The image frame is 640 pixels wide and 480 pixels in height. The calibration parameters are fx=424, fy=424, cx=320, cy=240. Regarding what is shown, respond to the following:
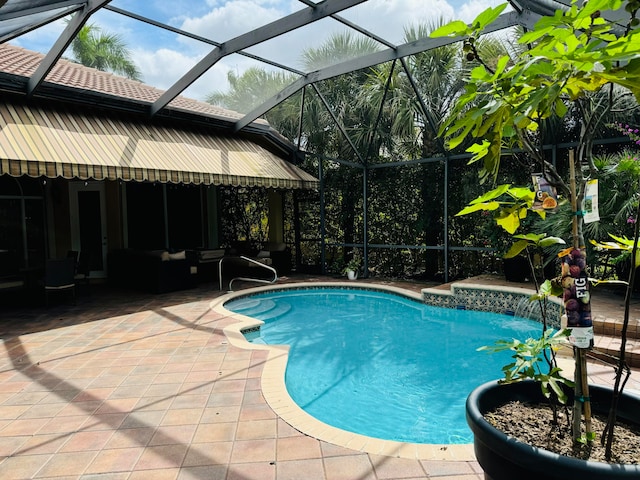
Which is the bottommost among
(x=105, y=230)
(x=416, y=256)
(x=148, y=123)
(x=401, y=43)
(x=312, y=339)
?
(x=312, y=339)

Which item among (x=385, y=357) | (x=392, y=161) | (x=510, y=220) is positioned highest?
(x=392, y=161)

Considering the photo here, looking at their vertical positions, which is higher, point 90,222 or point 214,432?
point 90,222

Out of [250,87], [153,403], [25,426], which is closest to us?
[25,426]

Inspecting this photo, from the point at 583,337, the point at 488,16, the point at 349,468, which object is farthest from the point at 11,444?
the point at 488,16

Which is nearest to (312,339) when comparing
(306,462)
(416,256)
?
(306,462)

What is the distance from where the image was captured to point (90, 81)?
37.1ft

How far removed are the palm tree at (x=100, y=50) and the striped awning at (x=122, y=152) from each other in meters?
17.8

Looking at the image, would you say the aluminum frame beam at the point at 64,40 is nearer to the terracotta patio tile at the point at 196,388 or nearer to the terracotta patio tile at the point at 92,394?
the terracotta patio tile at the point at 92,394

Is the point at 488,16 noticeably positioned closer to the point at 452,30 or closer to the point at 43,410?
the point at 452,30

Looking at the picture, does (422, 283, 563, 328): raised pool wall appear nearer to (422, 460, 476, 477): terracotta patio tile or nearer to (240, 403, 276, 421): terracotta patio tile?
(422, 460, 476, 477): terracotta patio tile

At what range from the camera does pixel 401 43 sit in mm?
9695

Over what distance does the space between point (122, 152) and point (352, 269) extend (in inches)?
298

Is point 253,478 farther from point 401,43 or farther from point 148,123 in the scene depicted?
point 148,123

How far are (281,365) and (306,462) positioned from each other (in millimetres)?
2337
